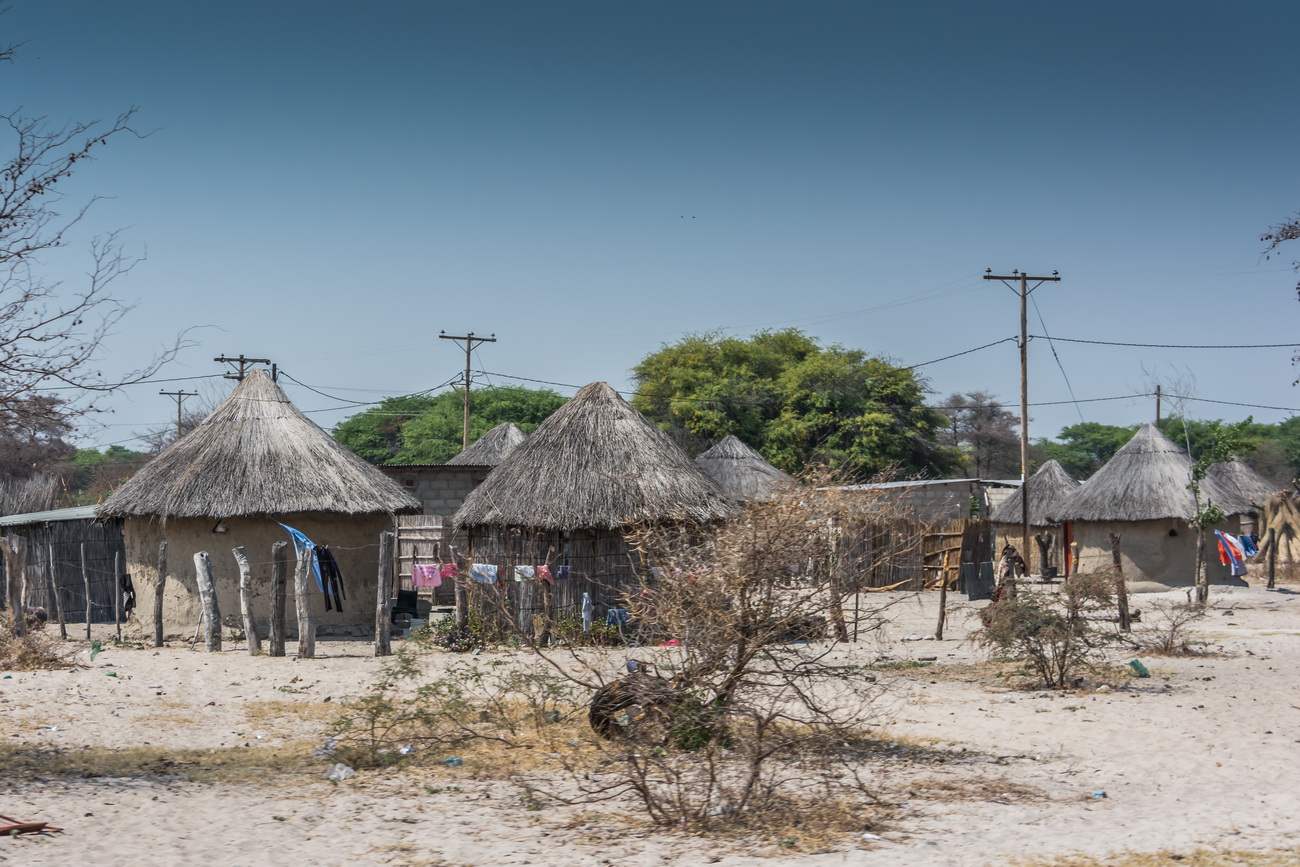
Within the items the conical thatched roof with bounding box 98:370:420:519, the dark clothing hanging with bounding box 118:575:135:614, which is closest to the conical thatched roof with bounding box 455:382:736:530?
the conical thatched roof with bounding box 98:370:420:519

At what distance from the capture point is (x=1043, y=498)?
103ft

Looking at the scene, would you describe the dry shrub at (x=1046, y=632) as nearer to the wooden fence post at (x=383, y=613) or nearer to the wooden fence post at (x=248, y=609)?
the wooden fence post at (x=383, y=613)

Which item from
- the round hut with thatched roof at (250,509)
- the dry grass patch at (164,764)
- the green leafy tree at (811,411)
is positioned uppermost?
the green leafy tree at (811,411)

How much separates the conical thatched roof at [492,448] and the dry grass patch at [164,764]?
1655 cm

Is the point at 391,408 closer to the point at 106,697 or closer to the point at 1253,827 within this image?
the point at 106,697

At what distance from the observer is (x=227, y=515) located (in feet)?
51.6

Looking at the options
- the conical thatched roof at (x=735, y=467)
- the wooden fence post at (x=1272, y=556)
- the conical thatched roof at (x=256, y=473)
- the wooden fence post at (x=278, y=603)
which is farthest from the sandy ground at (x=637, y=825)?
the conical thatched roof at (x=735, y=467)

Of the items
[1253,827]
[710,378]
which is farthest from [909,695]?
[710,378]

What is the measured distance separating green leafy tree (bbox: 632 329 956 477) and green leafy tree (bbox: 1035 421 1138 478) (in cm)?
2374

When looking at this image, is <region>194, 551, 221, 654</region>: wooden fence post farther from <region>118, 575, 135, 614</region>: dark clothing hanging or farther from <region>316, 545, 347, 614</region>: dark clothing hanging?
<region>118, 575, 135, 614</region>: dark clothing hanging

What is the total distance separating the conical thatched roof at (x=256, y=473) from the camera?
1600 centimetres

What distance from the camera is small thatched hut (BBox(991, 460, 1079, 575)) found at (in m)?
30.6

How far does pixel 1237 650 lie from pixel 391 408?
147 feet

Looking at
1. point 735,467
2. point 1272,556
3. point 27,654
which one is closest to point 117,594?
point 27,654
